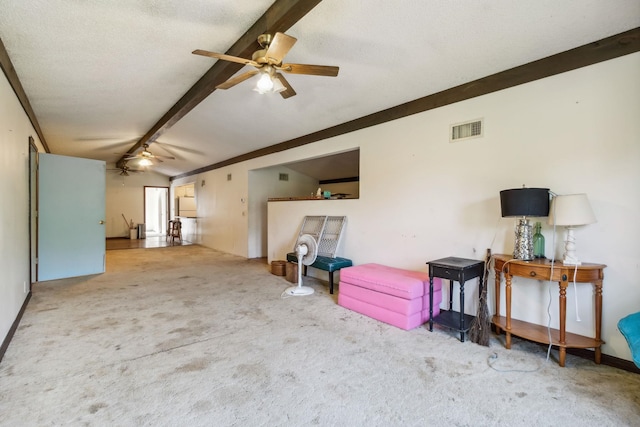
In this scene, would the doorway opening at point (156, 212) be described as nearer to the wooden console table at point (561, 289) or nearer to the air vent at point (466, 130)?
the air vent at point (466, 130)

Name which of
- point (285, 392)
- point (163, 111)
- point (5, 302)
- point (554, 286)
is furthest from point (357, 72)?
point (5, 302)

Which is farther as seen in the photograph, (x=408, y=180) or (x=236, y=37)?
(x=408, y=180)

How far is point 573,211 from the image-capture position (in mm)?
2232

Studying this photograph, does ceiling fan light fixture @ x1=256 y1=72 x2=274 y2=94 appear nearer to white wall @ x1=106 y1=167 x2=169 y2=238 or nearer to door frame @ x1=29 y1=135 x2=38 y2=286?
door frame @ x1=29 y1=135 x2=38 y2=286

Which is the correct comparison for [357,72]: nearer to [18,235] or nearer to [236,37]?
[236,37]

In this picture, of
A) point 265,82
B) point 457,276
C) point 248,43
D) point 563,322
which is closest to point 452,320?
point 457,276

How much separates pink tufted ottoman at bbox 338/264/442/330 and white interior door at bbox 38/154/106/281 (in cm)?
460

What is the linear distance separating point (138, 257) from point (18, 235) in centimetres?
403

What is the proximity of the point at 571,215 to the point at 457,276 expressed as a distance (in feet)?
3.17

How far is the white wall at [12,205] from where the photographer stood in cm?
260

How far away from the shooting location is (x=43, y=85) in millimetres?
3408

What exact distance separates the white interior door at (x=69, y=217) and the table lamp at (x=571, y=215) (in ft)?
21.3

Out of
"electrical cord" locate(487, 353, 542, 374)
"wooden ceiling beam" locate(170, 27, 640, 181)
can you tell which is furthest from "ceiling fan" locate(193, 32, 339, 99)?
"electrical cord" locate(487, 353, 542, 374)

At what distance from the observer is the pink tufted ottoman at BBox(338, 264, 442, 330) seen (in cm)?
298
